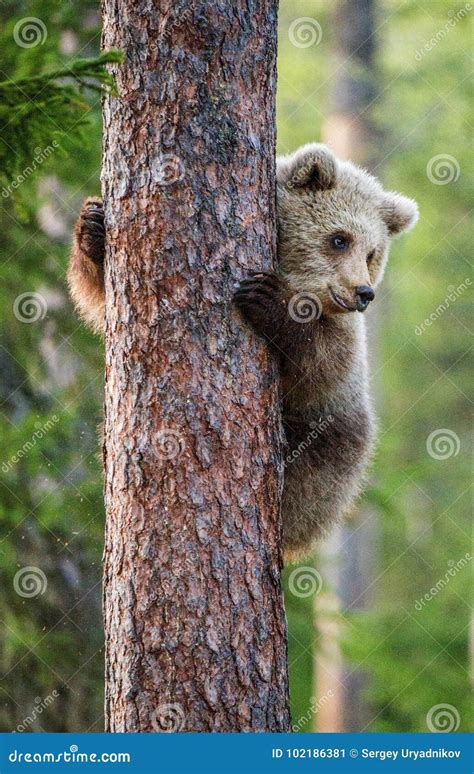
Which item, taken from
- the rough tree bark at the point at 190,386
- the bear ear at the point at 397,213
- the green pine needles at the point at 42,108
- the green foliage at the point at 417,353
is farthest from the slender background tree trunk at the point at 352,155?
the green pine needles at the point at 42,108

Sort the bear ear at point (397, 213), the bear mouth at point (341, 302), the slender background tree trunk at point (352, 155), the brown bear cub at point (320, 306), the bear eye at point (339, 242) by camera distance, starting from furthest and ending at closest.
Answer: the slender background tree trunk at point (352, 155) < the bear ear at point (397, 213) < the bear eye at point (339, 242) < the bear mouth at point (341, 302) < the brown bear cub at point (320, 306)

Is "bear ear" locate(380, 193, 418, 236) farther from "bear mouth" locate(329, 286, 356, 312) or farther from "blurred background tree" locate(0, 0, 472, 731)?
"blurred background tree" locate(0, 0, 472, 731)

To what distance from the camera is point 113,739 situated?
4.05m

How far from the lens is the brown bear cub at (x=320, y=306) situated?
16.3ft

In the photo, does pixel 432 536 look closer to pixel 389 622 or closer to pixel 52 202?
pixel 389 622

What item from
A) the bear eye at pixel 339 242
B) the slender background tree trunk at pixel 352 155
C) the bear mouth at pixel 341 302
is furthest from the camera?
the slender background tree trunk at pixel 352 155

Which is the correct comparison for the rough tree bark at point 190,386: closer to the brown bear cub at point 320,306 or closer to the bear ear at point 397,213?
the brown bear cub at point 320,306

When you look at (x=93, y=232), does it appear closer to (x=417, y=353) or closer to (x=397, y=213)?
(x=397, y=213)

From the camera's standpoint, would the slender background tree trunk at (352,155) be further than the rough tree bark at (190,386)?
Yes

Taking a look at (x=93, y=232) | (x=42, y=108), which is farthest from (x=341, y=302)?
(x=42, y=108)

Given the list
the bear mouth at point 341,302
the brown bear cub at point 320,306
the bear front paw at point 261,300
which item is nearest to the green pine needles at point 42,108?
the bear front paw at point 261,300

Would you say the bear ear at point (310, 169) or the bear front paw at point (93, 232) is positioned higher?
the bear ear at point (310, 169)

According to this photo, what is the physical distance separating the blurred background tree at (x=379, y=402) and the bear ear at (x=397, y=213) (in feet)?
7.27

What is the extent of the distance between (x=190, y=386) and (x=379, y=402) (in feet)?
42.7
